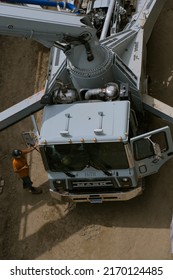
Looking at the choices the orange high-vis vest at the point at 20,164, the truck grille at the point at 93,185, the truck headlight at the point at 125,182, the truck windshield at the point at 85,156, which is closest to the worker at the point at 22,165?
the orange high-vis vest at the point at 20,164

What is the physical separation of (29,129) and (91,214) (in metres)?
3.11

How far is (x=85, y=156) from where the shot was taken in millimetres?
10016

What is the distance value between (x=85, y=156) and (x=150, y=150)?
1319 millimetres

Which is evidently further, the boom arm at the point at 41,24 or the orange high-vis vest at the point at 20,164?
the orange high-vis vest at the point at 20,164

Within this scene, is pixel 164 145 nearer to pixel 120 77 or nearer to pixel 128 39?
pixel 120 77

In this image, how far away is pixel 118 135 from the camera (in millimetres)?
9609

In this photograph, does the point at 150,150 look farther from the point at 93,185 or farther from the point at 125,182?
the point at 93,185

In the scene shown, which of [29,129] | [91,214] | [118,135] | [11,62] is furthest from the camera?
[11,62]

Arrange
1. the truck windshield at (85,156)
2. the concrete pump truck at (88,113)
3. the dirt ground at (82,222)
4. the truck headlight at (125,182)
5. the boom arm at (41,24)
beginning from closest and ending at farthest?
the boom arm at (41,24) → the concrete pump truck at (88,113) → the truck windshield at (85,156) → the truck headlight at (125,182) → the dirt ground at (82,222)

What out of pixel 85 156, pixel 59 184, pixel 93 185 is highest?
pixel 85 156

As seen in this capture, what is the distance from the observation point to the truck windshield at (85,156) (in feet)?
32.2

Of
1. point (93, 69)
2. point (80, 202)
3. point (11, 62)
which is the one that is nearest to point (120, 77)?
point (93, 69)

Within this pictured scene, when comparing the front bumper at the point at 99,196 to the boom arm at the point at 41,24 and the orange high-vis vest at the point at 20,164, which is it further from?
the boom arm at the point at 41,24

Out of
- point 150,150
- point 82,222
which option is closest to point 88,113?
point 150,150
